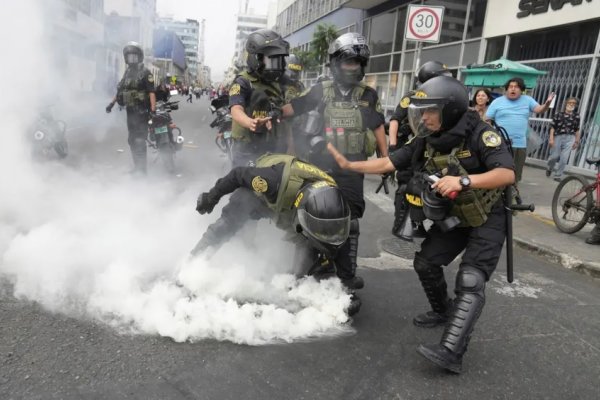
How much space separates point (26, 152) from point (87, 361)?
16.4ft

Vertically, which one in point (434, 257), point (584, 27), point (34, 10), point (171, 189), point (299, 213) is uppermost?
point (584, 27)

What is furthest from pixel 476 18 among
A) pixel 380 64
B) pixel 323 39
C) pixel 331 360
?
pixel 331 360

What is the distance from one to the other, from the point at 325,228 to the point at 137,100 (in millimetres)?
Result: 5083

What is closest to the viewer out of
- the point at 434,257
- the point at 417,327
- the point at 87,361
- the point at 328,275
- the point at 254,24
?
the point at 87,361

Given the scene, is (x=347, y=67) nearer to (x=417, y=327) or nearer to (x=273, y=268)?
(x=273, y=268)

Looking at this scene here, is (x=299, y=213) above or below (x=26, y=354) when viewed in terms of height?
above

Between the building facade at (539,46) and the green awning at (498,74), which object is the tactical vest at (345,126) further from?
the green awning at (498,74)

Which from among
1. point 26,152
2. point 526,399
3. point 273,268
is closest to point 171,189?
point 26,152

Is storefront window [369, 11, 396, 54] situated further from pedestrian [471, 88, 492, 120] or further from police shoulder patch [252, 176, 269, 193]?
police shoulder patch [252, 176, 269, 193]

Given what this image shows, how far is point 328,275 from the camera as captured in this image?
11.0 ft

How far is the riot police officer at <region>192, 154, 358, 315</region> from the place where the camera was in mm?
2518

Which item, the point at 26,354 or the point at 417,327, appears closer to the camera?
the point at 26,354

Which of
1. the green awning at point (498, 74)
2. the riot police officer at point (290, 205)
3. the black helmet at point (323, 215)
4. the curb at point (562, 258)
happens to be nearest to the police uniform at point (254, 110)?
the riot police officer at point (290, 205)

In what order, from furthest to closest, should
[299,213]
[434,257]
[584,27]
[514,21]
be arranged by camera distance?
[514,21]
[584,27]
[434,257]
[299,213]
